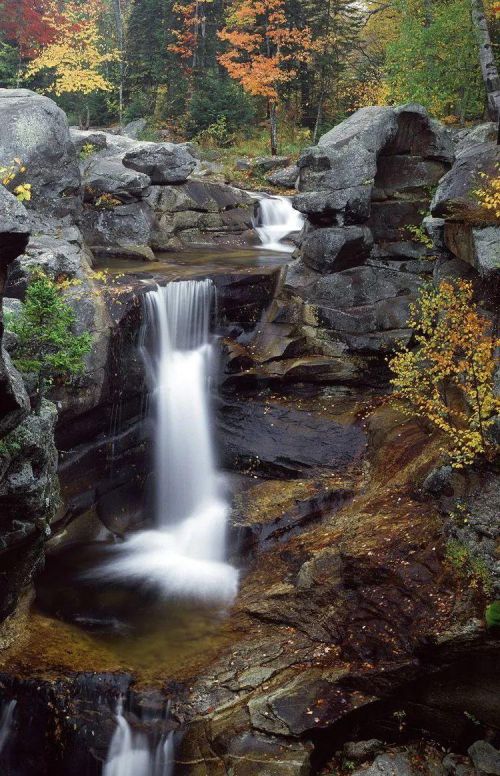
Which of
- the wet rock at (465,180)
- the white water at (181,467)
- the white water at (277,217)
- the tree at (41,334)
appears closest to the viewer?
the tree at (41,334)

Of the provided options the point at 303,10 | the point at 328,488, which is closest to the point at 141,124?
the point at 303,10

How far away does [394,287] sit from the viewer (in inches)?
670

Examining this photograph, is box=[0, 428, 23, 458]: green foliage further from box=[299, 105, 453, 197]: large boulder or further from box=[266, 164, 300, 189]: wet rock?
box=[266, 164, 300, 189]: wet rock

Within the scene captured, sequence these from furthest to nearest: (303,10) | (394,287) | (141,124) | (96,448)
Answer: (141,124) < (303,10) < (394,287) < (96,448)

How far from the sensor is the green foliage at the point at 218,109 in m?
29.5

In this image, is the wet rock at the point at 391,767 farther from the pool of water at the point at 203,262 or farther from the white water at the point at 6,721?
the pool of water at the point at 203,262

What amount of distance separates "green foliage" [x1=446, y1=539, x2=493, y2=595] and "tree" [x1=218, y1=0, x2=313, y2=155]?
24.2 m

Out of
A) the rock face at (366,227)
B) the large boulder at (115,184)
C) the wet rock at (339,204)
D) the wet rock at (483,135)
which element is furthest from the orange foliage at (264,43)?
the wet rock at (483,135)

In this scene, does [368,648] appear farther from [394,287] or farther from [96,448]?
[394,287]

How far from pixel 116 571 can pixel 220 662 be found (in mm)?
3410

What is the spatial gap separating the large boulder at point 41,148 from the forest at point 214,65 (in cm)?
1024

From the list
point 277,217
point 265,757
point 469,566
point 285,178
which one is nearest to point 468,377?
point 469,566

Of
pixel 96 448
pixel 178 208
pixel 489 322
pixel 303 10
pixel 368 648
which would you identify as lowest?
pixel 368 648

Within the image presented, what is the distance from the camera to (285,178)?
2653cm
